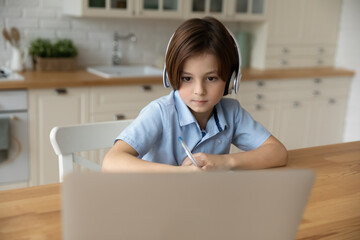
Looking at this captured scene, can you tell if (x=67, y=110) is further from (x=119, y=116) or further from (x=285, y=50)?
(x=285, y=50)

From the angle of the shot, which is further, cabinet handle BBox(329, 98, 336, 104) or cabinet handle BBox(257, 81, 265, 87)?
cabinet handle BBox(329, 98, 336, 104)

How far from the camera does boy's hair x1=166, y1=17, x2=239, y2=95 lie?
1.22m

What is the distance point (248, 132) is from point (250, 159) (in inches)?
6.3

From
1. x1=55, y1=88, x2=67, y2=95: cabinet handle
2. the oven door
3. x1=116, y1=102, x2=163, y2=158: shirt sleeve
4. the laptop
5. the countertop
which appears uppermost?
the laptop

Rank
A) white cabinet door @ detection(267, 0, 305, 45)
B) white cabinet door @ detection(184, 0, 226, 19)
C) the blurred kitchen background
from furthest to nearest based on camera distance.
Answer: white cabinet door @ detection(267, 0, 305, 45) < white cabinet door @ detection(184, 0, 226, 19) < the blurred kitchen background

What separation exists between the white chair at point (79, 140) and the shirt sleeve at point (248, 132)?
0.38 m

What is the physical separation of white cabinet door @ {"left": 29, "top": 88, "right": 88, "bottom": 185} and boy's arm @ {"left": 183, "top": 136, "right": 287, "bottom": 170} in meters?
1.81

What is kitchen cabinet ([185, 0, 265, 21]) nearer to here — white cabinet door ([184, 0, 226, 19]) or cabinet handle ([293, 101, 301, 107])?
white cabinet door ([184, 0, 226, 19])

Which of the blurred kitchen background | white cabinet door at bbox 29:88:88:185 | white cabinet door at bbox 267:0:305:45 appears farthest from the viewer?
white cabinet door at bbox 267:0:305:45

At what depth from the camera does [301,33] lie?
4043mm

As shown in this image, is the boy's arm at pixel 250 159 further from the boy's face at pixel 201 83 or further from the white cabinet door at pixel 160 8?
the white cabinet door at pixel 160 8

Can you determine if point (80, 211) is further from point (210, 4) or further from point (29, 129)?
point (210, 4)

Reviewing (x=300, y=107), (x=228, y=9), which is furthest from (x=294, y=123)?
(x=228, y=9)

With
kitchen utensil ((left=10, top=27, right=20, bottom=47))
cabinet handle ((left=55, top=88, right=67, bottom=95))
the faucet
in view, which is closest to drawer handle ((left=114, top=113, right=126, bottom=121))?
cabinet handle ((left=55, top=88, right=67, bottom=95))
